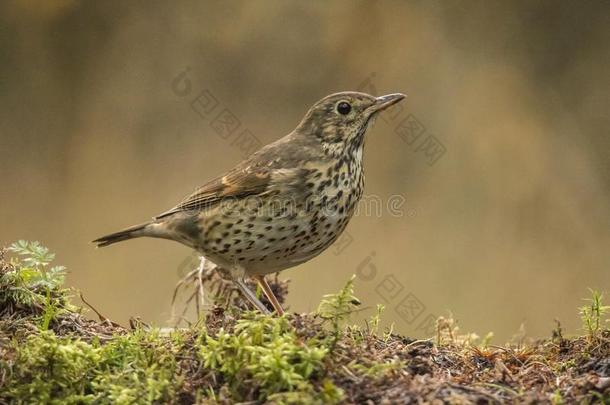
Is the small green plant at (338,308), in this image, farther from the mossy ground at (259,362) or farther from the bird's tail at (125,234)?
the bird's tail at (125,234)

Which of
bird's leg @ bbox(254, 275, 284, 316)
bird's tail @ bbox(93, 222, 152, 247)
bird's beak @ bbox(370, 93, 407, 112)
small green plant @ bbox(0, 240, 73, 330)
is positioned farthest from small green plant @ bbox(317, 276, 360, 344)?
bird's tail @ bbox(93, 222, 152, 247)

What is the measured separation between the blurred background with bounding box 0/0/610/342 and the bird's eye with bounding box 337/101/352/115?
189cm

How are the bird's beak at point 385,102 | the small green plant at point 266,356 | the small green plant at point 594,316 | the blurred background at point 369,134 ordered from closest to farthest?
the small green plant at point 266,356 < the small green plant at point 594,316 < the bird's beak at point 385,102 < the blurred background at point 369,134

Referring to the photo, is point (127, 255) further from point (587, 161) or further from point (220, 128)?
point (587, 161)

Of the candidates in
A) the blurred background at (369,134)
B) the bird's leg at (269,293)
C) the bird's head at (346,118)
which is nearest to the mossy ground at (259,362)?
the bird's leg at (269,293)

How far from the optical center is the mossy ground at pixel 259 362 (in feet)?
8.86

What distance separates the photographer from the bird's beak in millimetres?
4695

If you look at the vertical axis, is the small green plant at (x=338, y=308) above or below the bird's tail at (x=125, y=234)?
below

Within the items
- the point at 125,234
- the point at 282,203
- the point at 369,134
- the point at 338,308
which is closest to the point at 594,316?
the point at 338,308

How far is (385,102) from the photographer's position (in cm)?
473

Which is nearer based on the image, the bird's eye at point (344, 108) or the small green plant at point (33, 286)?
the small green plant at point (33, 286)

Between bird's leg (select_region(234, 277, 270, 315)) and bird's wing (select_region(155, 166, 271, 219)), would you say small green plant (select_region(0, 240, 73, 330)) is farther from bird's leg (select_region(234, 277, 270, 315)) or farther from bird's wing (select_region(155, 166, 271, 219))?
bird's wing (select_region(155, 166, 271, 219))

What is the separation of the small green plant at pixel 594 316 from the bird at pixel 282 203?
4.84 feet

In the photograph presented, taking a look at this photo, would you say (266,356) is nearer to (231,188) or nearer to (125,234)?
(231,188)
